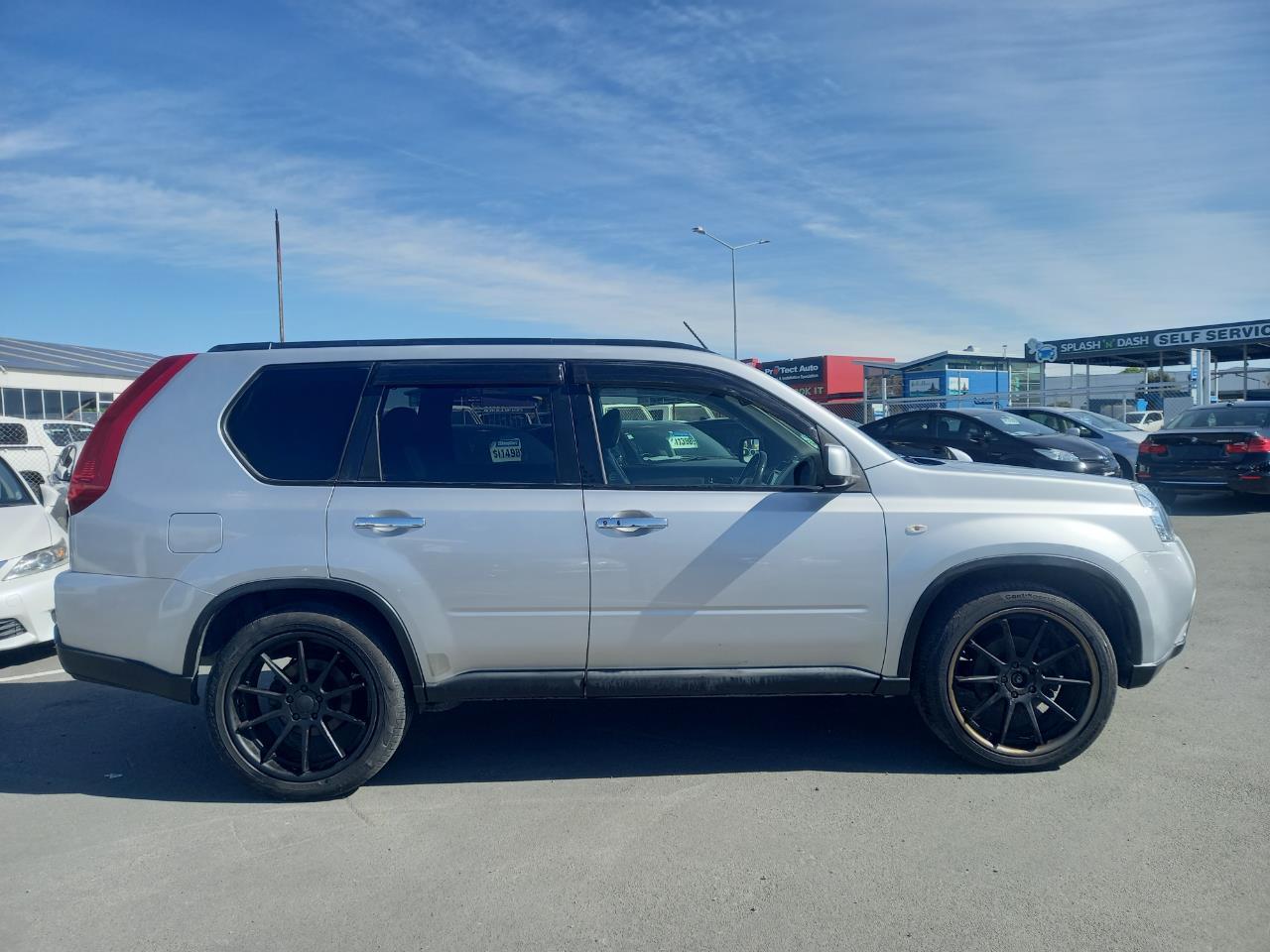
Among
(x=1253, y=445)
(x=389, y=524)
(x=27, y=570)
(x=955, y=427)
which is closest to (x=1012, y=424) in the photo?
(x=955, y=427)

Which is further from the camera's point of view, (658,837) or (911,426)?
(911,426)

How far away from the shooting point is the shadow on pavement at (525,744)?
4.27 meters

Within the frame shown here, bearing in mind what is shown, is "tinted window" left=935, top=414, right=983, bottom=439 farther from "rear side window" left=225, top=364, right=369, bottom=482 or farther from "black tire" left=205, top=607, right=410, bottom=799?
"black tire" left=205, top=607, right=410, bottom=799

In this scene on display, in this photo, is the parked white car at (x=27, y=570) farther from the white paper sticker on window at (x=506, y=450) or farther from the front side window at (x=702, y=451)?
the front side window at (x=702, y=451)

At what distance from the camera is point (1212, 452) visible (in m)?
12.8

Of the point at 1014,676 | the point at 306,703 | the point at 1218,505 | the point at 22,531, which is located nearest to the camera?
the point at 306,703

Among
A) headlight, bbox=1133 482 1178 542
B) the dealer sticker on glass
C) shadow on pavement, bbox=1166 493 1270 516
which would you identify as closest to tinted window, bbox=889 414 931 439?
shadow on pavement, bbox=1166 493 1270 516

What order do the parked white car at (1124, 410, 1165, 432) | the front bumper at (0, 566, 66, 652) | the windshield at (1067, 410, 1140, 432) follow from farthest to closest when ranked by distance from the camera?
the parked white car at (1124, 410, 1165, 432)
the windshield at (1067, 410, 1140, 432)
the front bumper at (0, 566, 66, 652)

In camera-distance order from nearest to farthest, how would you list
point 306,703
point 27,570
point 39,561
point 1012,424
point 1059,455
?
point 306,703 < point 27,570 < point 39,561 < point 1059,455 < point 1012,424

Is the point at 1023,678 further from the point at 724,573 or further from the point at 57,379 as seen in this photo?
the point at 57,379

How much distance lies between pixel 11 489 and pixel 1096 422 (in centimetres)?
1671

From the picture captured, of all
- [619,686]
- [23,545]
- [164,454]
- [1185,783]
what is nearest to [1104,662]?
[1185,783]

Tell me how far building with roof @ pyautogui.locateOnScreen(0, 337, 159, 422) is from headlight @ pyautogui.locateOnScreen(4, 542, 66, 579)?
2554 centimetres

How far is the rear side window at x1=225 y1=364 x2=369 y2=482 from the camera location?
159 inches
